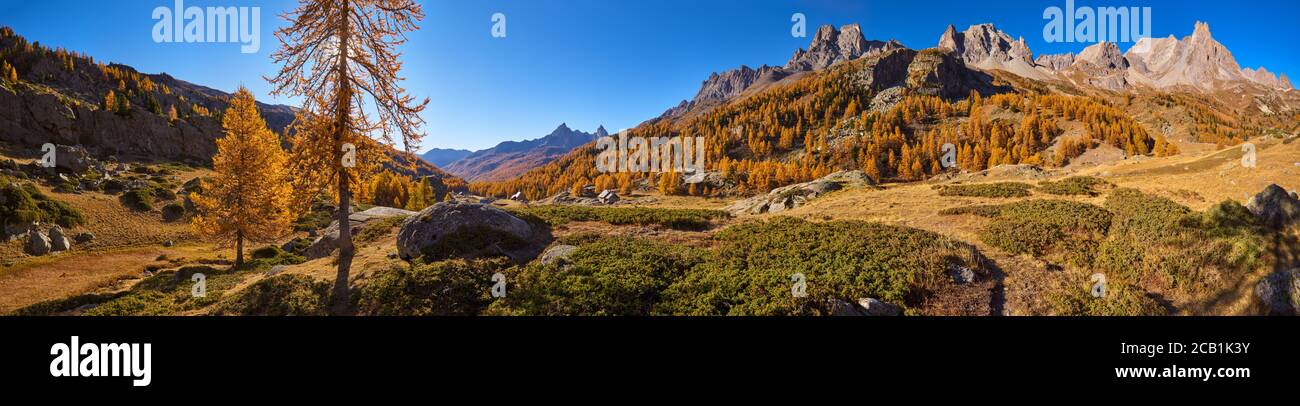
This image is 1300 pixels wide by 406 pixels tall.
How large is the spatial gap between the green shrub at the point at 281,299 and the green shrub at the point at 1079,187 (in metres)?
39.7

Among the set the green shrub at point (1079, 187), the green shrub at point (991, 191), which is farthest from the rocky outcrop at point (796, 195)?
the green shrub at point (1079, 187)

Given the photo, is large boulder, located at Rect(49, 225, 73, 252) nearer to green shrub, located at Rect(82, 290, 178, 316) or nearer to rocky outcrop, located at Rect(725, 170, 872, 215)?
green shrub, located at Rect(82, 290, 178, 316)

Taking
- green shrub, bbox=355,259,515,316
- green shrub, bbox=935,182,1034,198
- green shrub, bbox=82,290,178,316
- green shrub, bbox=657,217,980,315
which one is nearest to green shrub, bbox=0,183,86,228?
green shrub, bbox=82,290,178,316

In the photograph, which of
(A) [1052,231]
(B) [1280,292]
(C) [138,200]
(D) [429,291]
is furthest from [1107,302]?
(C) [138,200]

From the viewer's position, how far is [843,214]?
88.5 feet

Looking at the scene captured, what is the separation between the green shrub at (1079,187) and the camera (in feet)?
86.5

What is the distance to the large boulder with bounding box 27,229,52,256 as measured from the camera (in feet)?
107

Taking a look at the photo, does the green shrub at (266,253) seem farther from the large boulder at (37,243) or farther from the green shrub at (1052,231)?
the green shrub at (1052,231)

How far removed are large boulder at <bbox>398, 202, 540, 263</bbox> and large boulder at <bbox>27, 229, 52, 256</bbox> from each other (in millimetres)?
41245
